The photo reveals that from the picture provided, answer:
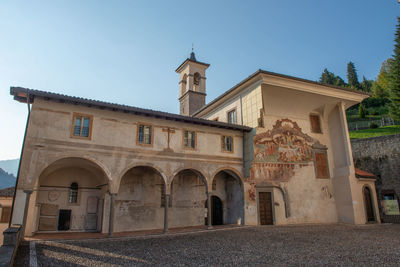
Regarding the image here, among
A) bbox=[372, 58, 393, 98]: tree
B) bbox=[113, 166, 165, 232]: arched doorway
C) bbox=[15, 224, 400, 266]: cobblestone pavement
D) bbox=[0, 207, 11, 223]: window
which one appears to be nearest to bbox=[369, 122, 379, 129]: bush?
bbox=[372, 58, 393, 98]: tree

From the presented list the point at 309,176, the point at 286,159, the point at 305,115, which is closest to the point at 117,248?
the point at 286,159

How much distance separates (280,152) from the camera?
59.1 ft

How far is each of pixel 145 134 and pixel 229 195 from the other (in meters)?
7.69

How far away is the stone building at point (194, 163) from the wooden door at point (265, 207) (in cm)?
8

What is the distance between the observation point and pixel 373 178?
19.9 metres

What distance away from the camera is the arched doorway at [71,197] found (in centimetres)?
1415

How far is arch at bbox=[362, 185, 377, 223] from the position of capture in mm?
19298

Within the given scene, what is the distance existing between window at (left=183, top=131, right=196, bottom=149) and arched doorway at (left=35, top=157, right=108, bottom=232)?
185 inches

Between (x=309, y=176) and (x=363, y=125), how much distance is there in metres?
28.7

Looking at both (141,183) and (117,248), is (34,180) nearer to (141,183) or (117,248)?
(117,248)

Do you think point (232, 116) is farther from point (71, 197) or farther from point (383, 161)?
point (383, 161)

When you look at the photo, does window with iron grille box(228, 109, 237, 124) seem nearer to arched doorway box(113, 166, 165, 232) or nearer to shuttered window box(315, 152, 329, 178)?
shuttered window box(315, 152, 329, 178)

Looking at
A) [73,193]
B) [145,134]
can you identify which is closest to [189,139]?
[145,134]

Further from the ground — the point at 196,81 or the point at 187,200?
the point at 196,81
